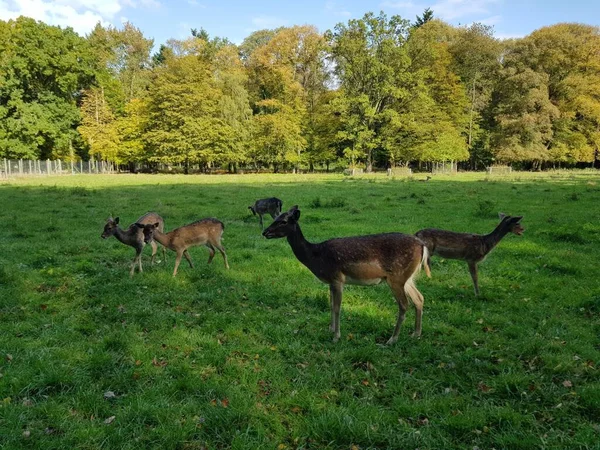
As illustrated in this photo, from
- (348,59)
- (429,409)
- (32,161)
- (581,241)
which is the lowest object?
(429,409)

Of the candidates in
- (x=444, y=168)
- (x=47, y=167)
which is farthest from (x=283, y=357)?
(x=444, y=168)

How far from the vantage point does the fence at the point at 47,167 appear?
43594 millimetres

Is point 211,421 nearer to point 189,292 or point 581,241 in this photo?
point 189,292

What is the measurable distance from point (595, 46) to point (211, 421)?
63805 millimetres

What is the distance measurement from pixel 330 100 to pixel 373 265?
49.1m

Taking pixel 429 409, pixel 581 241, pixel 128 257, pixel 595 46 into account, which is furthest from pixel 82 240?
pixel 595 46

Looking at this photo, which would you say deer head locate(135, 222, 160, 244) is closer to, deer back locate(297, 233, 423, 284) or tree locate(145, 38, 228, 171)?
deer back locate(297, 233, 423, 284)

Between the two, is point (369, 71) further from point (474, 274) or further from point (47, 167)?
point (474, 274)

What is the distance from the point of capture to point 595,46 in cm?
5078

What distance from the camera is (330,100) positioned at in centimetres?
5216

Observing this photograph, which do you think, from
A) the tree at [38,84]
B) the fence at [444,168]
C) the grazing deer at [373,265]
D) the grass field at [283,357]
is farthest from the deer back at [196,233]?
the tree at [38,84]

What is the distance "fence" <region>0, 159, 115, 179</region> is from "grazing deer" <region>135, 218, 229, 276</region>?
132 ft

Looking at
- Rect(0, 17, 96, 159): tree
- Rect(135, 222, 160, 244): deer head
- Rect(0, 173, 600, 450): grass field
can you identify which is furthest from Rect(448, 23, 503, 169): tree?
Rect(135, 222, 160, 244): deer head

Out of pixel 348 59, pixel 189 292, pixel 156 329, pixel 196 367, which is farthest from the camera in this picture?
pixel 348 59
